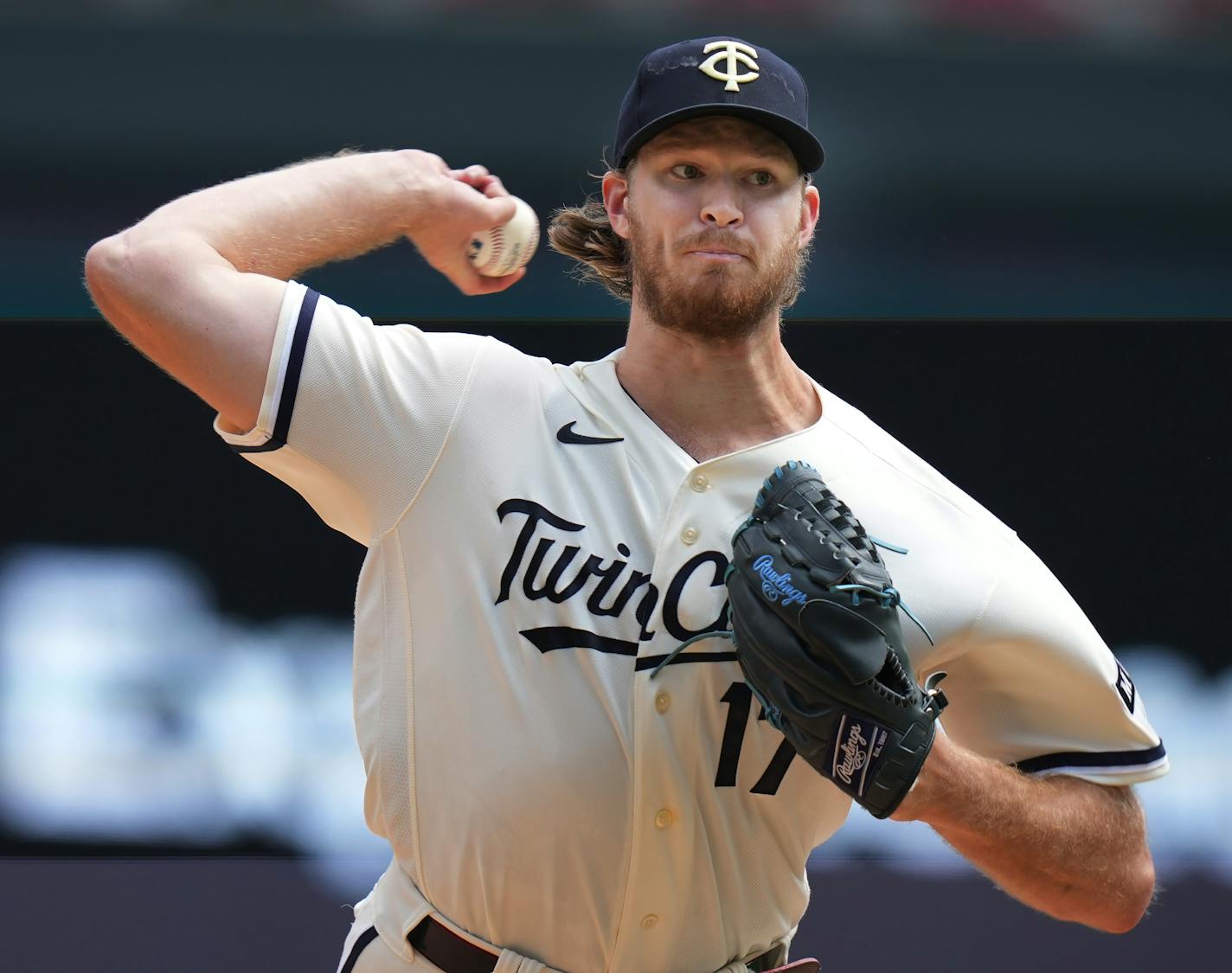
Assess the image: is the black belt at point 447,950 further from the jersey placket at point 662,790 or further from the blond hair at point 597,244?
the blond hair at point 597,244

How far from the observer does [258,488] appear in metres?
3.31

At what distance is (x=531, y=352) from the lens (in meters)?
3.33

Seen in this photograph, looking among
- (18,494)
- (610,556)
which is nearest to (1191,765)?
(610,556)

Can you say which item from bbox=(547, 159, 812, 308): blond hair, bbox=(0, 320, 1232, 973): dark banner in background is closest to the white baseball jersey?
bbox=(547, 159, 812, 308): blond hair

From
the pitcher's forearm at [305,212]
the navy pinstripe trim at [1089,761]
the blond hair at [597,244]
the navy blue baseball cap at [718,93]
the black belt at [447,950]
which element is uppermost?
the navy blue baseball cap at [718,93]

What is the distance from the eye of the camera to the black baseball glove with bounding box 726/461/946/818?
1554 millimetres

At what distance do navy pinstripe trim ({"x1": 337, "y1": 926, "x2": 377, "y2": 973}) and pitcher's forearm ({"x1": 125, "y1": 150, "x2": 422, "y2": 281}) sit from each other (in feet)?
2.74

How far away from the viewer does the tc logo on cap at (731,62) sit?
1.92 meters

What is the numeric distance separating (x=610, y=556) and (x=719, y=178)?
0.53 metres

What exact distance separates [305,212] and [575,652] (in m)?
0.63

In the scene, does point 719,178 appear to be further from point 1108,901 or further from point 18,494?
point 18,494

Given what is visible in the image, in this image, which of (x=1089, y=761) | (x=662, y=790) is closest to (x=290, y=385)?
(x=662, y=790)


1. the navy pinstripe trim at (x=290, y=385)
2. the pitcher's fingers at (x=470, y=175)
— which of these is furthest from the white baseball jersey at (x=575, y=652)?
the pitcher's fingers at (x=470, y=175)

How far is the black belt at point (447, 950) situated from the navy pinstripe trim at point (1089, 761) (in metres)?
0.73
